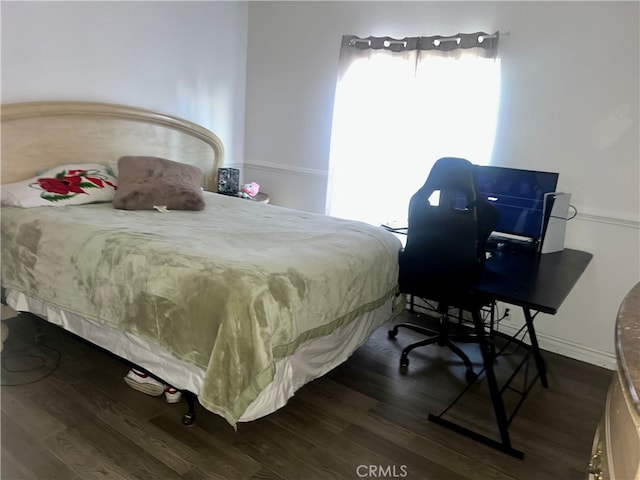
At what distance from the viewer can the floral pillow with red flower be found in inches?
107

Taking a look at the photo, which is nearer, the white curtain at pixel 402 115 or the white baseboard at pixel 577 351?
Result: the white baseboard at pixel 577 351

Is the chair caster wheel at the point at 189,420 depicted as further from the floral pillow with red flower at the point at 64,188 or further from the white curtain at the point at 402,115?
the white curtain at the point at 402,115

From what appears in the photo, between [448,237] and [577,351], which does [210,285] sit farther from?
[577,351]

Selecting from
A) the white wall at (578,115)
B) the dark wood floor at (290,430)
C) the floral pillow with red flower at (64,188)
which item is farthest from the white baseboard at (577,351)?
the floral pillow with red flower at (64,188)

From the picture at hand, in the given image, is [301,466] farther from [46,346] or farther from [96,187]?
[96,187]

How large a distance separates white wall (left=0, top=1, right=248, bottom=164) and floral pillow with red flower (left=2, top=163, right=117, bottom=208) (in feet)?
1.69

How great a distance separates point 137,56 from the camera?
359 cm

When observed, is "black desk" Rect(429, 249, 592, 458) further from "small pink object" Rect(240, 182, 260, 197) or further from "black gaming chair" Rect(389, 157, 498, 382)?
"small pink object" Rect(240, 182, 260, 197)

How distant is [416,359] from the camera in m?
Result: 2.88

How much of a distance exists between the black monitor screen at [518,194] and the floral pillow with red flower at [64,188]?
7.97ft

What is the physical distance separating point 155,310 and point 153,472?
0.62m

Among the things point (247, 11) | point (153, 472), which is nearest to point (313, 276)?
point (153, 472)

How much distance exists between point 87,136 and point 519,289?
2922mm

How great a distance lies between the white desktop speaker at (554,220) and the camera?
2.68 m
